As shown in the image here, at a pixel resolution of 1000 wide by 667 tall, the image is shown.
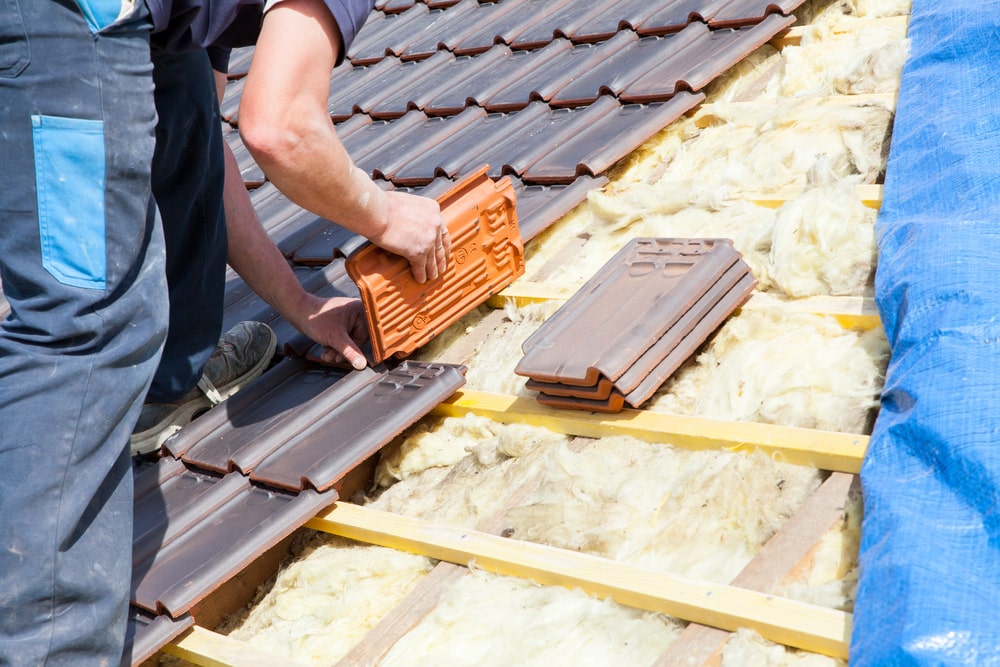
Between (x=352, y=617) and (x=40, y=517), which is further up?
(x=40, y=517)

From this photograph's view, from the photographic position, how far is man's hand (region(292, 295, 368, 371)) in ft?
8.60

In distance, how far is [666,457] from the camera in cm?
197

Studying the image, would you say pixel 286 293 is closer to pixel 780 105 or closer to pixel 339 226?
pixel 339 226

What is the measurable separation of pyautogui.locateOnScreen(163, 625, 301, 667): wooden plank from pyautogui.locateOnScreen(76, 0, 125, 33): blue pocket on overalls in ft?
4.06

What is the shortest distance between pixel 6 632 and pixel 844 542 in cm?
152

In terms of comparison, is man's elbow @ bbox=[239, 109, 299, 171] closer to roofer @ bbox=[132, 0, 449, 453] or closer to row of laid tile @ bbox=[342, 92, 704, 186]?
roofer @ bbox=[132, 0, 449, 453]

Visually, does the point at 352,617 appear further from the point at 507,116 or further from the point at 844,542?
the point at 507,116

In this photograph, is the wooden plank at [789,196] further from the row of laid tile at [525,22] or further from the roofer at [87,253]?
the roofer at [87,253]

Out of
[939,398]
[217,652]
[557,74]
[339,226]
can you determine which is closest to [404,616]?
[217,652]

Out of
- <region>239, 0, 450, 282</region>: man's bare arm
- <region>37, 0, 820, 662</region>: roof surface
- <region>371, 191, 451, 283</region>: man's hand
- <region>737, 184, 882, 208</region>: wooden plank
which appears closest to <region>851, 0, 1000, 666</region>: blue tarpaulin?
<region>737, 184, 882, 208</region>: wooden plank

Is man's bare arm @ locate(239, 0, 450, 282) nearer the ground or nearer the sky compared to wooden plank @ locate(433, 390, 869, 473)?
nearer the sky

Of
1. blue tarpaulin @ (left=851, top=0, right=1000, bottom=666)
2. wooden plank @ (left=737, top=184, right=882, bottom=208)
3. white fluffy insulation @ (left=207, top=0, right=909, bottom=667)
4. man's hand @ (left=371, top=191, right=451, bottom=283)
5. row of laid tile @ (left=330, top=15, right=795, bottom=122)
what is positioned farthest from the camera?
row of laid tile @ (left=330, top=15, right=795, bottom=122)

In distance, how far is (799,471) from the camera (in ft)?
5.90

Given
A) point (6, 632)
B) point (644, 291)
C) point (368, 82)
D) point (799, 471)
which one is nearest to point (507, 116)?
point (368, 82)
